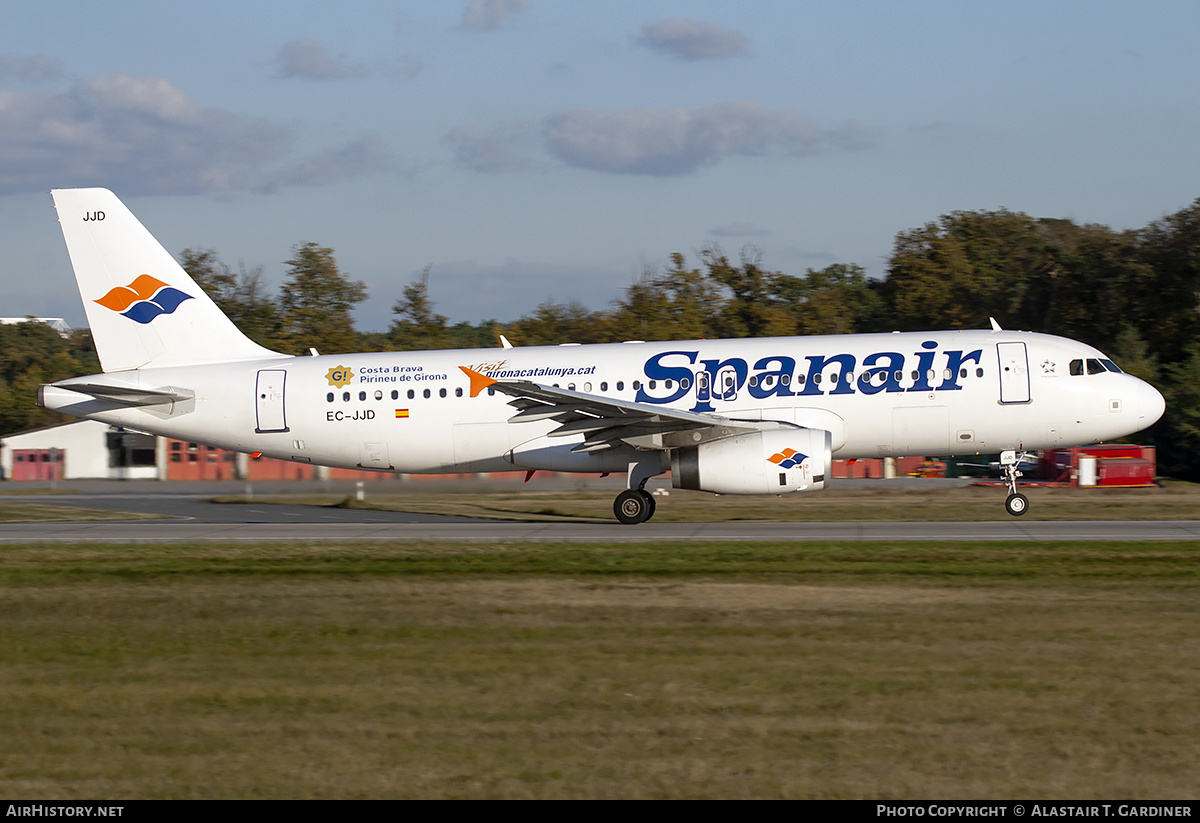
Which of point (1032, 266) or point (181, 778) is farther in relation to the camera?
point (1032, 266)

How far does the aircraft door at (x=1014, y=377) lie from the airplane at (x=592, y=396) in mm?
28

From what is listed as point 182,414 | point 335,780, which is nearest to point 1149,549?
point 335,780

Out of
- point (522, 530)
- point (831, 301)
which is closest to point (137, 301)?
point (522, 530)

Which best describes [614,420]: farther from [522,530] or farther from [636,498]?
[522,530]

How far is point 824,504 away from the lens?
102ft

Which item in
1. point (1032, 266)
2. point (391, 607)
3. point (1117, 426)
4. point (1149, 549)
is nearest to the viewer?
point (391, 607)

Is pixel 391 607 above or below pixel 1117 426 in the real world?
below

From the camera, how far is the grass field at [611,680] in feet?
24.5

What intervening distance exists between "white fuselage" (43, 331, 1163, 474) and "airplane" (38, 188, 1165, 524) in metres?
0.03

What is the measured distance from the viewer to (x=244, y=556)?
735 inches

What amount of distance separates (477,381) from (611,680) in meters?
15.2

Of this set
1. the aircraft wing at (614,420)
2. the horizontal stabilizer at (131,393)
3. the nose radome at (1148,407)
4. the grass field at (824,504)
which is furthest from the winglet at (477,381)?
the nose radome at (1148,407)

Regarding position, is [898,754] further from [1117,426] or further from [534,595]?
[1117,426]
